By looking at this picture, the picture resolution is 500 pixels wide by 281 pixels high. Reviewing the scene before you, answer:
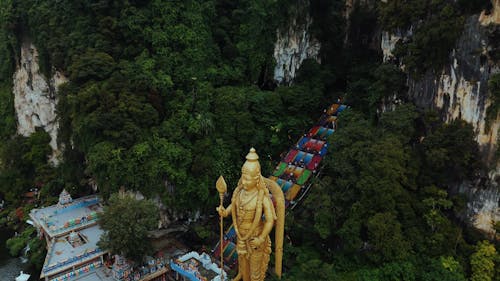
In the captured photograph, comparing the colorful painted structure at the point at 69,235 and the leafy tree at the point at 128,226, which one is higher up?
the leafy tree at the point at 128,226

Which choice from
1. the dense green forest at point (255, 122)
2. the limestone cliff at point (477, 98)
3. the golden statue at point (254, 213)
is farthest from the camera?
the dense green forest at point (255, 122)

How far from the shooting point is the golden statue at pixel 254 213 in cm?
1038

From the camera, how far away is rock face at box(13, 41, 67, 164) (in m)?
26.5

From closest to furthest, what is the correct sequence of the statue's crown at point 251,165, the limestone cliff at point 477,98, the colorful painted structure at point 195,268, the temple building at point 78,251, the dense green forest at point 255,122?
the statue's crown at point 251,165
the limestone cliff at point 477,98
the dense green forest at point 255,122
the colorful painted structure at point 195,268
the temple building at point 78,251

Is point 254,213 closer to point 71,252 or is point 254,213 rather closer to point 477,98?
point 477,98

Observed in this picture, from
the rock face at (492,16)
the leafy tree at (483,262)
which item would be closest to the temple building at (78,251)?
the leafy tree at (483,262)

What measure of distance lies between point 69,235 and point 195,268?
7.73 meters

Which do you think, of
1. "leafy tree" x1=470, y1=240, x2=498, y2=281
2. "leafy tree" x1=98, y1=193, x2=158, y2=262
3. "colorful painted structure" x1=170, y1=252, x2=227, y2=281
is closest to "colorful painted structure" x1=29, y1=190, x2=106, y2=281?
"leafy tree" x1=98, y1=193, x2=158, y2=262

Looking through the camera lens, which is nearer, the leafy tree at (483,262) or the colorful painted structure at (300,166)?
the leafy tree at (483,262)

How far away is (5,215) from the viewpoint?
2448 cm

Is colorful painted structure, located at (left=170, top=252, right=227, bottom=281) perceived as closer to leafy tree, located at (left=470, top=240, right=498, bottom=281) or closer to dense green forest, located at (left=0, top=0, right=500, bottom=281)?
dense green forest, located at (left=0, top=0, right=500, bottom=281)

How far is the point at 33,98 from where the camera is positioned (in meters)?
27.6

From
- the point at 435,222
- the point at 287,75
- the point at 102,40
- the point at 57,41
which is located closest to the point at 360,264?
the point at 435,222

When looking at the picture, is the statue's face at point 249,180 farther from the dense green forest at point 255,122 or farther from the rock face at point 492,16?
the rock face at point 492,16
